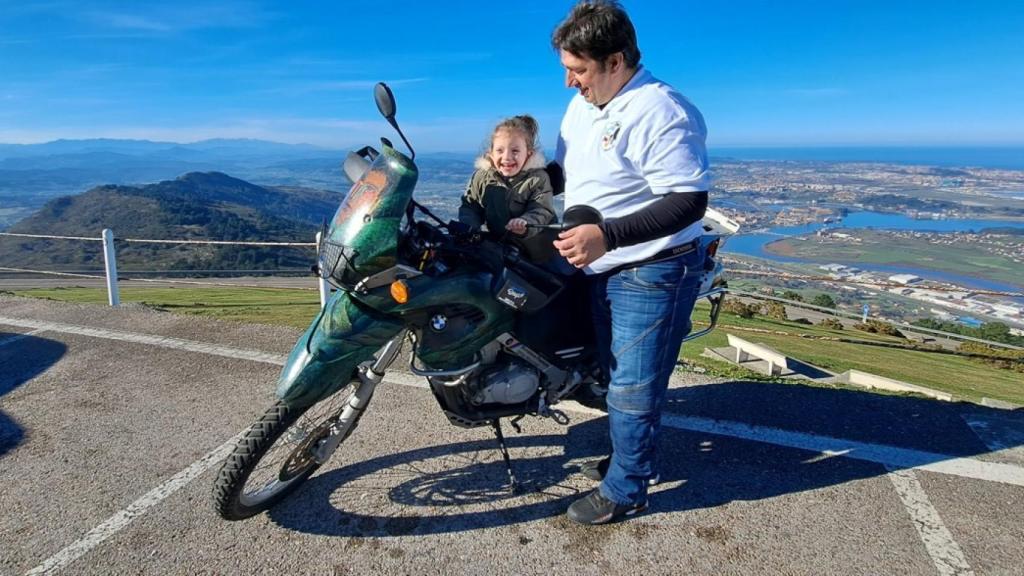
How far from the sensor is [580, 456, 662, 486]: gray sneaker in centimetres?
290

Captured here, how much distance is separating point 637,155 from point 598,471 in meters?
1.66

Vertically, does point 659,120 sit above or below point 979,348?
above

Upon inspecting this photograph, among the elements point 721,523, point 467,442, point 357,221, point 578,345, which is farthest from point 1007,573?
point 357,221

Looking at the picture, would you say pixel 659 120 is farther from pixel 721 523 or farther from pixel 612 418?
pixel 721 523

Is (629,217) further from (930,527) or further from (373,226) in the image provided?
(930,527)

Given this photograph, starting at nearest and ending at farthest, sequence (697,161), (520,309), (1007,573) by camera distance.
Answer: (697,161) → (1007,573) → (520,309)

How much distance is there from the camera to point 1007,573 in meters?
2.25

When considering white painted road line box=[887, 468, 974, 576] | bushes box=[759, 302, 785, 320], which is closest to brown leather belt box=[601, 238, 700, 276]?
white painted road line box=[887, 468, 974, 576]

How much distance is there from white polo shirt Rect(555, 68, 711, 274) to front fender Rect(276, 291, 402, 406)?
98cm

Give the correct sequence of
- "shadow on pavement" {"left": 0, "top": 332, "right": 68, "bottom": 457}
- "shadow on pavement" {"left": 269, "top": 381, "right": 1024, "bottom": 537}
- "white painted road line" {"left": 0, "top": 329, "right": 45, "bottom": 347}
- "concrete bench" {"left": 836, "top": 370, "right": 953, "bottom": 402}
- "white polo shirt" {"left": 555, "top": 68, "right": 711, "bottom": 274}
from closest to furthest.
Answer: "white polo shirt" {"left": 555, "top": 68, "right": 711, "bottom": 274}, "shadow on pavement" {"left": 269, "top": 381, "right": 1024, "bottom": 537}, "shadow on pavement" {"left": 0, "top": 332, "right": 68, "bottom": 457}, "white painted road line" {"left": 0, "top": 329, "right": 45, "bottom": 347}, "concrete bench" {"left": 836, "top": 370, "right": 953, "bottom": 402}

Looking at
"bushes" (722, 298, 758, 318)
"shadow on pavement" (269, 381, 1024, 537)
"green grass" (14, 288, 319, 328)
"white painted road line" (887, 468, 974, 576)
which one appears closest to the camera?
"white painted road line" (887, 468, 974, 576)

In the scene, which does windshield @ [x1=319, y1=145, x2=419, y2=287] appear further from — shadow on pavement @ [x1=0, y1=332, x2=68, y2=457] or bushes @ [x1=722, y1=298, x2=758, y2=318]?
bushes @ [x1=722, y1=298, x2=758, y2=318]

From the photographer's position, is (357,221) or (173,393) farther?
(173,393)

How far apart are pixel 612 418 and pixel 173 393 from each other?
3.17 m
